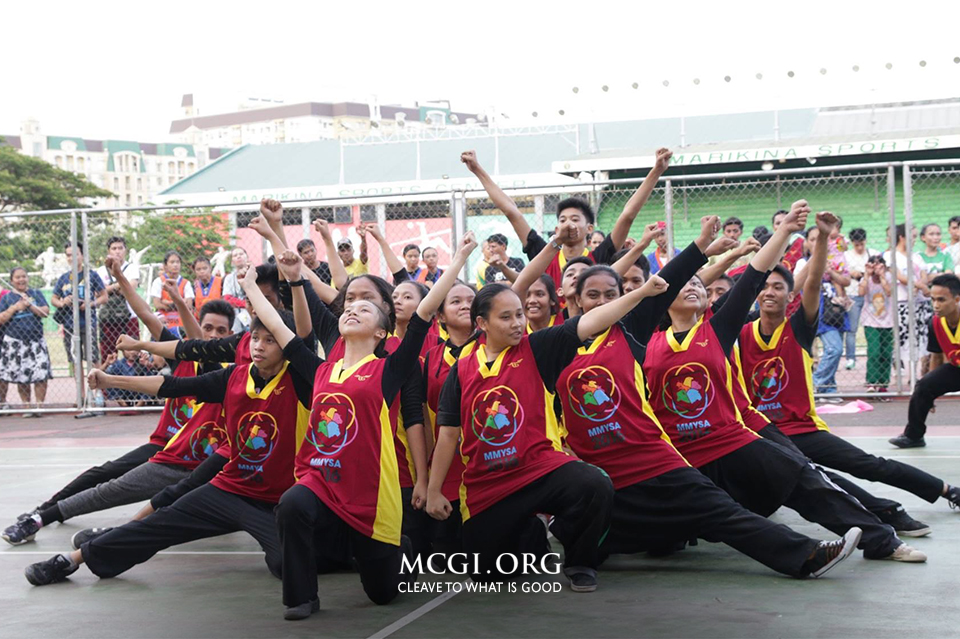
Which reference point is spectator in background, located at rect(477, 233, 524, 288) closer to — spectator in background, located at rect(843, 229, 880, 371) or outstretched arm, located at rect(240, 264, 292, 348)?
outstretched arm, located at rect(240, 264, 292, 348)

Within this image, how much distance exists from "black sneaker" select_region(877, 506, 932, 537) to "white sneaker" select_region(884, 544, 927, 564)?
539 mm

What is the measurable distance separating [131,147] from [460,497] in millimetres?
124414

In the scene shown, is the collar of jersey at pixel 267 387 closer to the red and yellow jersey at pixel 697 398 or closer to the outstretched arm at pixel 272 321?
the outstretched arm at pixel 272 321

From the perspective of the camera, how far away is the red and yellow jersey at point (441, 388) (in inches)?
235

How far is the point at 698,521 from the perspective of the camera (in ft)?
17.9

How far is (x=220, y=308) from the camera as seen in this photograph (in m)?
7.11

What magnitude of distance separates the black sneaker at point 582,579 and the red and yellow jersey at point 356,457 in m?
0.88

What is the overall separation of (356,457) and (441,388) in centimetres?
102

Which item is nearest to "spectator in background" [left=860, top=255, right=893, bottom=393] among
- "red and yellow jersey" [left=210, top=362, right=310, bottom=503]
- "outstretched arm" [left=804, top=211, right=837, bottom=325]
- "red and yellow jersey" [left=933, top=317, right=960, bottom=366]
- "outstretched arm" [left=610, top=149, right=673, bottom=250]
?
"red and yellow jersey" [left=933, top=317, right=960, bottom=366]

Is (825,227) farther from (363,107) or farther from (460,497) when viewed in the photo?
(363,107)

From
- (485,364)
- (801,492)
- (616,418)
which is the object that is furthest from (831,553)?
(485,364)

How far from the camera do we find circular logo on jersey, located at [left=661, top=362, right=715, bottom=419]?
19.4ft

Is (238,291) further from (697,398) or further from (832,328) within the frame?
(697,398)

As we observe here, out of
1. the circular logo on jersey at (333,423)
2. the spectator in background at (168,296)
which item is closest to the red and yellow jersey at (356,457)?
the circular logo on jersey at (333,423)
